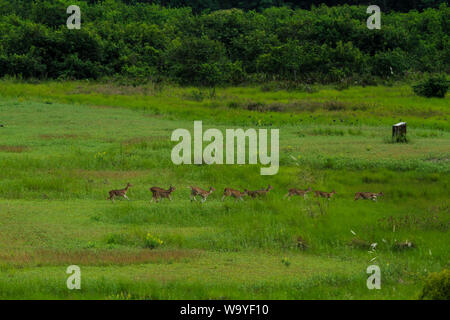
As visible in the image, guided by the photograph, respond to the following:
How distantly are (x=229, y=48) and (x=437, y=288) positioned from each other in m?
49.6

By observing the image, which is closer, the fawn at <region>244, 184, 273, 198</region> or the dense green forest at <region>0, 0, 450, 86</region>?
the fawn at <region>244, 184, 273, 198</region>

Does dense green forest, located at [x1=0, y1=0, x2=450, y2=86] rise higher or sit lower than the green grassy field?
higher

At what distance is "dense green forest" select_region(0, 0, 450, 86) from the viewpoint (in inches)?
2088

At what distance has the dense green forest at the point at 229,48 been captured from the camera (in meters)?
53.0

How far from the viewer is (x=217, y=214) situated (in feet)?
63.3

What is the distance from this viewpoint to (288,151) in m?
27.4

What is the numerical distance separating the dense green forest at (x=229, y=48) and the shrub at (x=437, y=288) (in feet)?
132

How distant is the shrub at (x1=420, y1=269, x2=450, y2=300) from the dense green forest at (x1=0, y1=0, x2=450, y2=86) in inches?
1587

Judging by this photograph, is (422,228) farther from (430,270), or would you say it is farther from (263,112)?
(263,112)

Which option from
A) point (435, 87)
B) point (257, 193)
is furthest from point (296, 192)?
point (435, 87)

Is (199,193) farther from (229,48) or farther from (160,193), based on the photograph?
(229,48)

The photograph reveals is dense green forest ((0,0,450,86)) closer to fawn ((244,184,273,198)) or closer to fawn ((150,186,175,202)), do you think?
fawn ((244,184,273,198))

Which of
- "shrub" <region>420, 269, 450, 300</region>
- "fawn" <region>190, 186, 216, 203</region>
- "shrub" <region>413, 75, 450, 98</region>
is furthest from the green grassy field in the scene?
"shrub" <region>413, 75, 450, 98</region>
